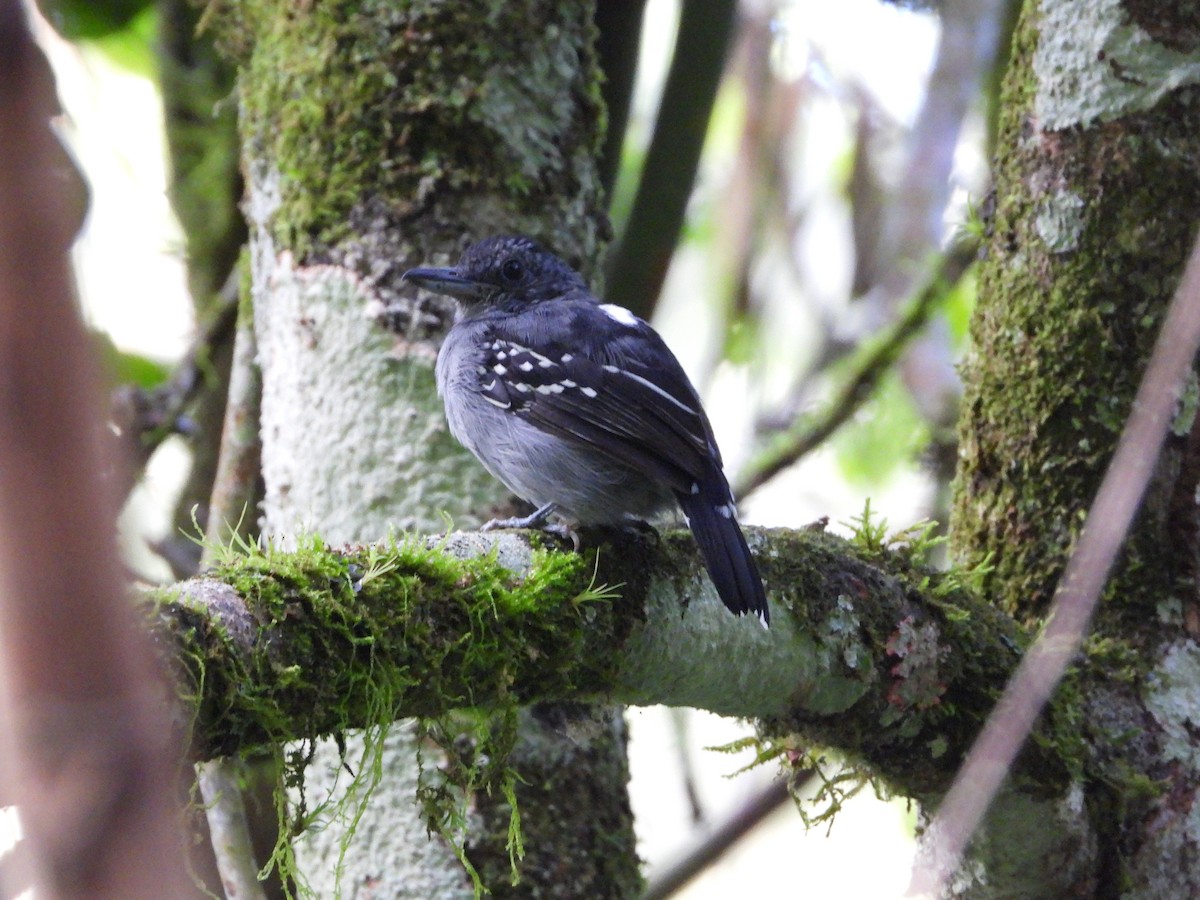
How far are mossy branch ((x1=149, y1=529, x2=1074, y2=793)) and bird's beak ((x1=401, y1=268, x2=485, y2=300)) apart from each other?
2.97 ft

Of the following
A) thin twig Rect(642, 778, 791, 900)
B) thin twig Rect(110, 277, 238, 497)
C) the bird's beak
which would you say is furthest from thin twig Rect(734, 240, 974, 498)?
thin twig Rect(110, 277, 238, 497)

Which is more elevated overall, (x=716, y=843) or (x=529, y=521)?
(x=529, y=521)

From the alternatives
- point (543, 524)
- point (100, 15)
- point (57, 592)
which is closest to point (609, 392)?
point (543, 524)

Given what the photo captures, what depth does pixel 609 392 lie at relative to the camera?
3.13 metres

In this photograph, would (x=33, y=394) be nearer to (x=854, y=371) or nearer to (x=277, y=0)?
(x=277, y=0)

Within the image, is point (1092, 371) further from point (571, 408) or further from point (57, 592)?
point (57, 592)

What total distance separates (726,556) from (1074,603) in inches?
25.2

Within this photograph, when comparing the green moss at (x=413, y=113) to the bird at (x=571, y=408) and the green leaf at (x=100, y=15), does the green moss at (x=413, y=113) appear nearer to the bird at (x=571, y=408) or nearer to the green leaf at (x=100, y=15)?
the bird at (x=571, y=408)

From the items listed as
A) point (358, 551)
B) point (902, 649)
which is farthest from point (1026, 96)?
point (358, 551)

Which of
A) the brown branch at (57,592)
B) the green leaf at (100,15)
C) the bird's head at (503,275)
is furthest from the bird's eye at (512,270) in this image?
the brown branch at (57,592)

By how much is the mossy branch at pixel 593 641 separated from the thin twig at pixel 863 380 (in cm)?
165

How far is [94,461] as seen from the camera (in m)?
0.49

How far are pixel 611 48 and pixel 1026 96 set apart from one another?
1518mm

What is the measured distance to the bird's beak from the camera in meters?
3.25
